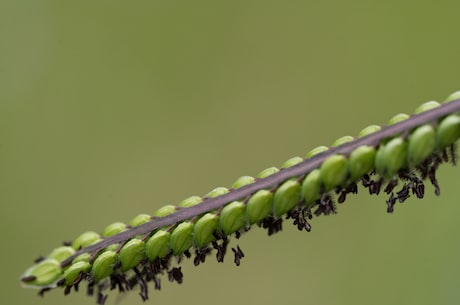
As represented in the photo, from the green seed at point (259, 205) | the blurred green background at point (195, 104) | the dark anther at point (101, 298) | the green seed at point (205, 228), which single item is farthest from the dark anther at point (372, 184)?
the blurred green background at point (195, 104)

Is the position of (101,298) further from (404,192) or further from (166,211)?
(404,192)

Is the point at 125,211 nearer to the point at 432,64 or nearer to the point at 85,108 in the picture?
the point at 85,108

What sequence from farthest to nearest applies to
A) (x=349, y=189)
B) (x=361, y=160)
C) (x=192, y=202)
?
(x=192, y=202) → (x=349, y=189) → (x=361, y=160)

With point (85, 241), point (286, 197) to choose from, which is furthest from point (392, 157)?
point (85, 241)

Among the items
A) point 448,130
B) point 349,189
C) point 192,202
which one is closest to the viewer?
point 448,130

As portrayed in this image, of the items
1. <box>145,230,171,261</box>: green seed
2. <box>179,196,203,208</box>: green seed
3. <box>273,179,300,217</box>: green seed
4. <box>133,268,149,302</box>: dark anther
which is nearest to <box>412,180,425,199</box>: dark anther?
<box>273,179,300,217</box>: green seed
